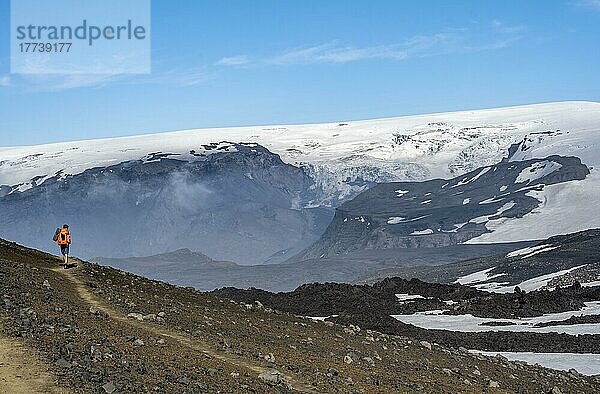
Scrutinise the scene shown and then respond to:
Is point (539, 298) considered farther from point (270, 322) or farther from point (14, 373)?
point (14, 373)

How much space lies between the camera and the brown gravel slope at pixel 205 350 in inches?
499

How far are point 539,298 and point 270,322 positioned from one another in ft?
111

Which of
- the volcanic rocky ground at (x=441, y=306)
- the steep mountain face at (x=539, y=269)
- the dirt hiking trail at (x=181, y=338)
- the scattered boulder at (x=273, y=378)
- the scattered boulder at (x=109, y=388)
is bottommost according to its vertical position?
the steep mountain face at (x=539, y=269)

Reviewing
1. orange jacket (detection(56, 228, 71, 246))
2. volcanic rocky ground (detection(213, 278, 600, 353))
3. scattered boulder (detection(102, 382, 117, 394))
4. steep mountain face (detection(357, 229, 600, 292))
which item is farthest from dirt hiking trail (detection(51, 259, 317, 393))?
steep mountain face (detection(357, 229, 600, 292))

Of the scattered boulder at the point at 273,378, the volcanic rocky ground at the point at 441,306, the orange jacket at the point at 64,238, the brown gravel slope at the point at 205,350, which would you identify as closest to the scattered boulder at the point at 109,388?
the brown gravel slope at the point at 205,350

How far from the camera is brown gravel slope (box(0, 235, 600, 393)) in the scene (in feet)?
41.5

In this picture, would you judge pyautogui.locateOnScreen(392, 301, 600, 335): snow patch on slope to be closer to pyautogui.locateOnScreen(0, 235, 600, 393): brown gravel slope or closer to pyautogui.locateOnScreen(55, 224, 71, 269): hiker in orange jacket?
pyautogui.locateOnScreen(0, 235, 600, 393): brown gravel slope

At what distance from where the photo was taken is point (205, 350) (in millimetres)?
15469

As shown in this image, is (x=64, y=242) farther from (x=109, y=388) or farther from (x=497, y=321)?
(x=497, y=321)

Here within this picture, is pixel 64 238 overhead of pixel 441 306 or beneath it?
overhead

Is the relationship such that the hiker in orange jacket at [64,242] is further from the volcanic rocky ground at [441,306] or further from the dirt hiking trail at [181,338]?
the volcanic rocky ground at [441,306]

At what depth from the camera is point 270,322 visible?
71.7 ft

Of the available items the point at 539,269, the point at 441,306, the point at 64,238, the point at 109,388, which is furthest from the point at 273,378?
the point at 539,269

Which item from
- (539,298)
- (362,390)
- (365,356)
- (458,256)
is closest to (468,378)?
(365,356)
